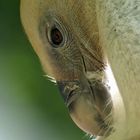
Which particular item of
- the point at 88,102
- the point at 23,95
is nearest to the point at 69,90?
the point at 88,102

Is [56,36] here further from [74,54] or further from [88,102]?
[88,102]

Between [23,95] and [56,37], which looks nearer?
[56,37]

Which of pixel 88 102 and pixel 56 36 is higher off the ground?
pixel 56 36

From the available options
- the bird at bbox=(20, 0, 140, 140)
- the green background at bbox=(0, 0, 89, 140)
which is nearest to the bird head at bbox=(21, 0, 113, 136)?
the bird at bbox=(20, 0, 140, 140)

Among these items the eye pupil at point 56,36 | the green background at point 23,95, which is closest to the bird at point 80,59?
the eye pupil at point 56,36

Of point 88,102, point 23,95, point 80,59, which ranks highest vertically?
point 23,95

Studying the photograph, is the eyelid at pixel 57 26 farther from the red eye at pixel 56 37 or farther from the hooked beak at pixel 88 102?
the hooked beak at pixel 88 102

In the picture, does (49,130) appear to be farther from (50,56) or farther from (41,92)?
(50,56)
